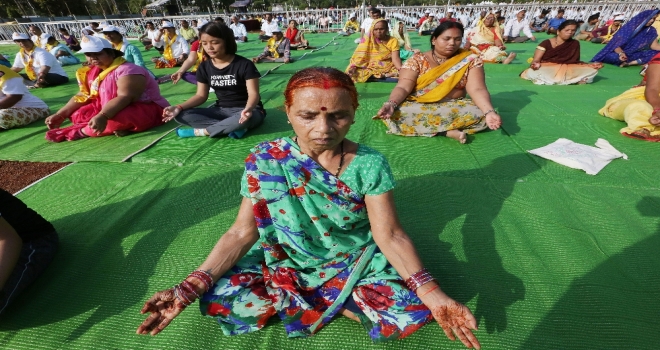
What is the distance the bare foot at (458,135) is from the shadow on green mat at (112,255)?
2.43 m

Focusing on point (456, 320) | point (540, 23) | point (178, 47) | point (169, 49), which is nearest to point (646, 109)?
point (456, 320)

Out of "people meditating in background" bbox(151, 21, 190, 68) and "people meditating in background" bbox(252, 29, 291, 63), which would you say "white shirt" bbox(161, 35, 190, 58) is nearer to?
"people meditating in background" bbox(151, 21, 190, 68)

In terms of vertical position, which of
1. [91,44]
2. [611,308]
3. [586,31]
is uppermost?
[91,44]

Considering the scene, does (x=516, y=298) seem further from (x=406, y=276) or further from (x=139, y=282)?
(x=139, y=282)

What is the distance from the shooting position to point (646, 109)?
337 centimetres

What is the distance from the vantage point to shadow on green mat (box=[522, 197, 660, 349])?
1444 mm

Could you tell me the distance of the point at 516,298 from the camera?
1.64m

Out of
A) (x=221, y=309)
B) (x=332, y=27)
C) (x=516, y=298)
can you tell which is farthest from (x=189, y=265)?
(x=332, y=27)

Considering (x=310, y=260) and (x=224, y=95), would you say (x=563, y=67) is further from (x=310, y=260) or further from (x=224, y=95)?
(x=310, y=260)

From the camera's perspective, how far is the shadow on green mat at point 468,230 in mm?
1674

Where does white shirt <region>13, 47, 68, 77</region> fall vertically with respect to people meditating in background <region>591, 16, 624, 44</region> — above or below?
above

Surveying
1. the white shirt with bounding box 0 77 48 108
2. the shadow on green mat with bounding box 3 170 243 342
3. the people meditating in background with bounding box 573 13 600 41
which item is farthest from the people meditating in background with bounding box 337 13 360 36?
the shadow on green mat with bounding box 3 170 243 342

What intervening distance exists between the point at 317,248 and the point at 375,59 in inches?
212

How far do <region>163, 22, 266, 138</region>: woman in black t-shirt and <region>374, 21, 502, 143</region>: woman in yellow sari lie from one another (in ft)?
4.95
